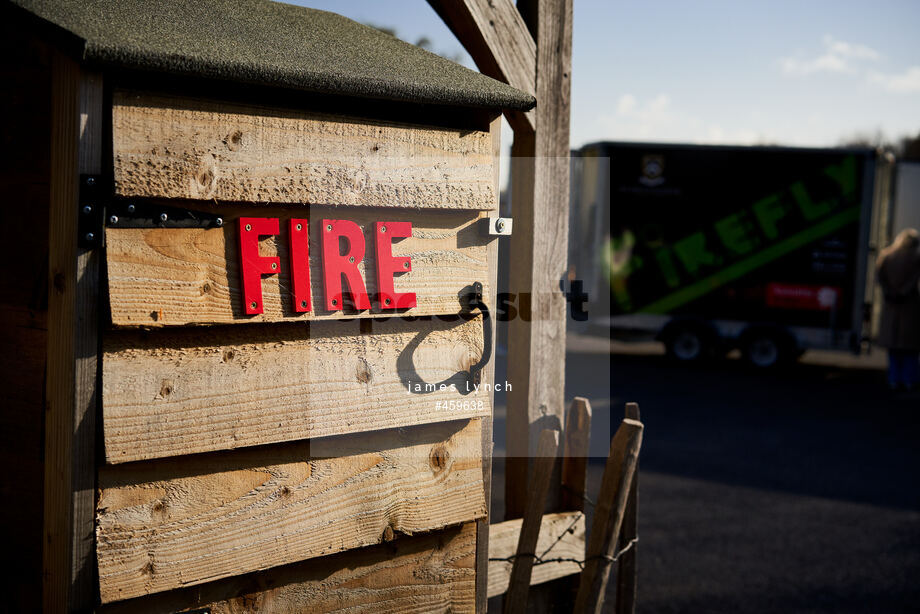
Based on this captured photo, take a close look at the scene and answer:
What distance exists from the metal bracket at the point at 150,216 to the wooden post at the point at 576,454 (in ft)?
5.06

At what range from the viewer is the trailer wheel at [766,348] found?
35.9ft

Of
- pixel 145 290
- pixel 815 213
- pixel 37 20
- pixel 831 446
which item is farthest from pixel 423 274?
pixel 815 213

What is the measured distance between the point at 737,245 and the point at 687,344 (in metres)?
1.68

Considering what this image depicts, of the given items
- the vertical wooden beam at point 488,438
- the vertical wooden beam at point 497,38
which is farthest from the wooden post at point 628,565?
the vertical wooden beam at point 497,38

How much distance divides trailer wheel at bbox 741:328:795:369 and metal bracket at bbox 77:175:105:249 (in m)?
10.8

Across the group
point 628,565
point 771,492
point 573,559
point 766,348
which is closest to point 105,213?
point 573,559

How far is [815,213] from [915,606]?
7.47 metres

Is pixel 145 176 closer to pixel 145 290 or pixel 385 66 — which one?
pixel 145 290

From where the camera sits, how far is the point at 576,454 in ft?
8.75

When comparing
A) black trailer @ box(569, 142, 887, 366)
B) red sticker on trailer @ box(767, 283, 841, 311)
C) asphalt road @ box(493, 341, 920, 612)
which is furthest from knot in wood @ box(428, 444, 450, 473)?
red sticker on trailer @ box(767, 283, 841, 311)

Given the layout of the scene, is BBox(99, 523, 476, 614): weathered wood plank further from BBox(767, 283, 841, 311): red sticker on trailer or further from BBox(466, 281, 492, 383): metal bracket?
BBox(767, 283, 841, 311): red sticker on trailer

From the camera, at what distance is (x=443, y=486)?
73.9 inches

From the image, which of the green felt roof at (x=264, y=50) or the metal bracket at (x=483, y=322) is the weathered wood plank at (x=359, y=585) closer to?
the metal bracket at (x=483, y=322)

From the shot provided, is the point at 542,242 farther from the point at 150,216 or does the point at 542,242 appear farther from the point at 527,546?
the point at 150,216
